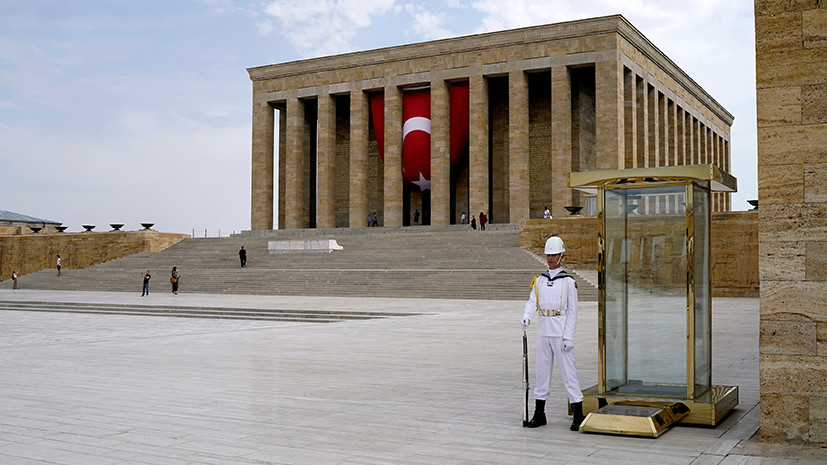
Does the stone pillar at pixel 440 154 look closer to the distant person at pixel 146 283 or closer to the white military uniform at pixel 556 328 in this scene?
the distant person at pixel 146 283

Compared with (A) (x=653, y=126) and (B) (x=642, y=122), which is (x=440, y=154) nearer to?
(B) (x=642, y=122)

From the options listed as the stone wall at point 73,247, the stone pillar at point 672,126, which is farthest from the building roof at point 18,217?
the stone pillar at point 672,126

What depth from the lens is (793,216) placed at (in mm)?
5695

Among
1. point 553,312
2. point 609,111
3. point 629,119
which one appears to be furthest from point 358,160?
point 553,312

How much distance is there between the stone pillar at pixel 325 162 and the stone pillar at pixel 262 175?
3.89 m

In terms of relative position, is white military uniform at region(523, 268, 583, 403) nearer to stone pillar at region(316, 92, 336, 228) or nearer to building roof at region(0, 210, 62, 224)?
stone pillar at region(316, 92, 336, 228)

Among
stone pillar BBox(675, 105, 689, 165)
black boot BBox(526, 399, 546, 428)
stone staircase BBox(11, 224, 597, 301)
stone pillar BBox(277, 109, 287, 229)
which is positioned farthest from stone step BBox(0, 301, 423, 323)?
stone pillar BBox(675, 105, 689, 165)

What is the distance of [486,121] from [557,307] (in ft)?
122

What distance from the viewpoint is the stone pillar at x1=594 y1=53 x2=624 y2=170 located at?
3900 centimetres

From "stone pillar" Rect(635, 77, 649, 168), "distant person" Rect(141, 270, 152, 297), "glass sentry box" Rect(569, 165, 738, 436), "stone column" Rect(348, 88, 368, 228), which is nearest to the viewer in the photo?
"glass sentry box" Rect(569, 165, 738, 436)

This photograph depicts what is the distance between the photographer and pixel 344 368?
948 centimetres

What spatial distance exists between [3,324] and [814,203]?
17.0 meters

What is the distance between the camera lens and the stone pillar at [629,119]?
134 ft

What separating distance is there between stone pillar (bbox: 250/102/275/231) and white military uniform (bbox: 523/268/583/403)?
44038 mm
